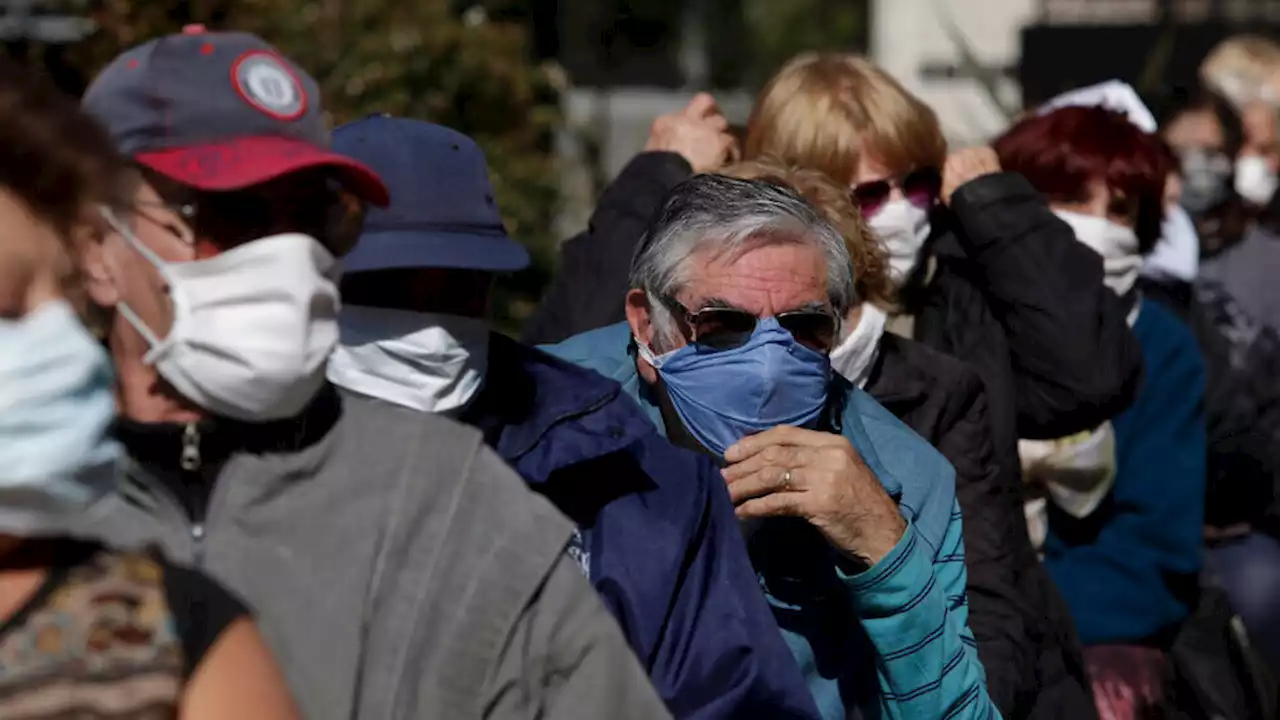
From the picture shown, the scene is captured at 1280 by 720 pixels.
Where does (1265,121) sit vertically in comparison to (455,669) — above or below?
below

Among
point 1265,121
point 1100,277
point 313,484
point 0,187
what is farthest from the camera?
point 1265,121

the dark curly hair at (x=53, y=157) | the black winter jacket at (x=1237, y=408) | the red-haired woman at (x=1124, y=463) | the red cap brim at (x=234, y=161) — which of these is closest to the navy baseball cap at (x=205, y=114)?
the red cap brim at (x=234, y=161)

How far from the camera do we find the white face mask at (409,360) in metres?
3.21

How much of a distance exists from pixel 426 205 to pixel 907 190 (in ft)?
4.41

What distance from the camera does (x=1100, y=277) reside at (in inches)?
176

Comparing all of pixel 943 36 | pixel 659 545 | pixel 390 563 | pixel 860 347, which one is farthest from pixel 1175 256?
pixel 943 36

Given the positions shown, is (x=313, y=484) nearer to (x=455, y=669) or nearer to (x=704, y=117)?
(x=455, y=669)

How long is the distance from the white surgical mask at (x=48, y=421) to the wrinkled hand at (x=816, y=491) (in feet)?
4.56

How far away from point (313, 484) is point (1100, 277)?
97.1 inches

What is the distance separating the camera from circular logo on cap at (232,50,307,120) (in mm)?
2568

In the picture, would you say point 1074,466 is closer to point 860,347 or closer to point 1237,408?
point 860,347

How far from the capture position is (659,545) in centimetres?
297

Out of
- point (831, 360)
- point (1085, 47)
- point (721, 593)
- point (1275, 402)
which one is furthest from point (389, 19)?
point (721, 593)

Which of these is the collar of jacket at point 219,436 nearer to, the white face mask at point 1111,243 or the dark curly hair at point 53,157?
the dark curly hair at point 53,157
